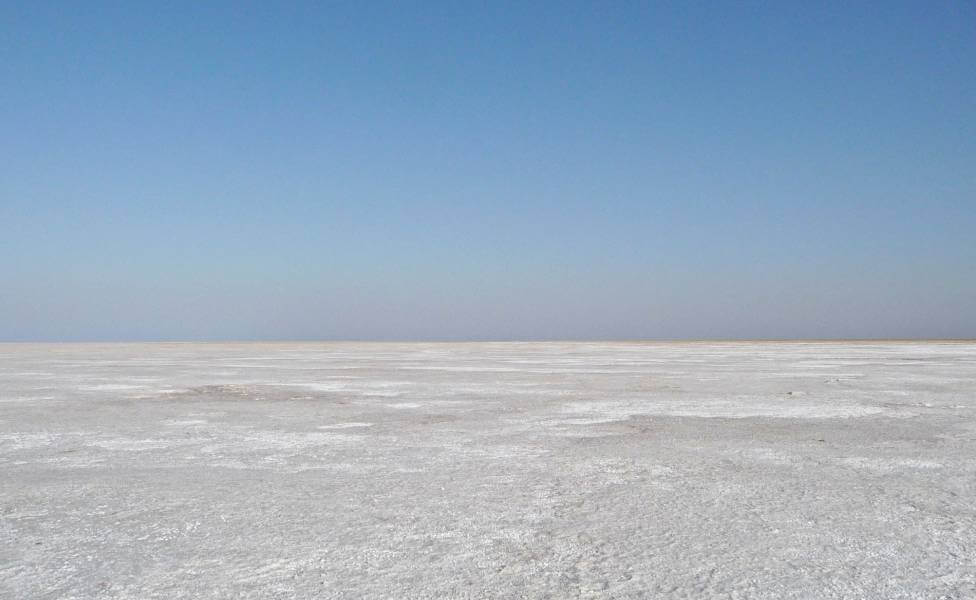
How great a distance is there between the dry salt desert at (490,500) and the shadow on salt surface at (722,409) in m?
0.06

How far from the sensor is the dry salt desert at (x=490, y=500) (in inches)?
142

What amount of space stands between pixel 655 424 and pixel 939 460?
281cm

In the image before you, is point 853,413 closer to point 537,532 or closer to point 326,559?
point 537,532

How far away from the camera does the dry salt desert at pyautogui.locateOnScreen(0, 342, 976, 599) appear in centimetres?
360

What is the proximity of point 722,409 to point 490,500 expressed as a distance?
571 centimetres

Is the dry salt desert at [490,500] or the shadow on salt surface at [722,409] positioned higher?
the shadow on salt surface at [722,409]

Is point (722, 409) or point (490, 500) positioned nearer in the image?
point (490, 500)

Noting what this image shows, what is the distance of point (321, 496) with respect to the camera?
523 centimetres

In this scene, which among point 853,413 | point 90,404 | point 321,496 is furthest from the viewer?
point 90,404

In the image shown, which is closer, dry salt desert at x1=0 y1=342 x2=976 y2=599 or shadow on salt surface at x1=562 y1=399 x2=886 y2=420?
dry salt desert at x1=0 y1=342 x2=976 y2=599

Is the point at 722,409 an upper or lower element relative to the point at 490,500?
upper

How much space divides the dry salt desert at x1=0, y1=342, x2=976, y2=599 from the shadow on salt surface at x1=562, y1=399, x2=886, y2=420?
6cm

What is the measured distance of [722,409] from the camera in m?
10.0

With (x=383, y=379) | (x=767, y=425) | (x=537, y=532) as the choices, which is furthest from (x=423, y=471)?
(x=383, y=379)
